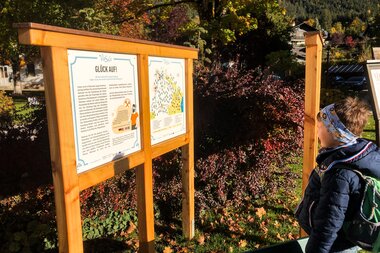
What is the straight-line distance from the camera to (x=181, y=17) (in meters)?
28.2

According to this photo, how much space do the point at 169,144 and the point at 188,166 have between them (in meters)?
0.62

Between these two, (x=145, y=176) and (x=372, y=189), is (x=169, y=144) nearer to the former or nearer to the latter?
(x=145, y=176)

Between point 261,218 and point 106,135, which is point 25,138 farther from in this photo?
point 261,218

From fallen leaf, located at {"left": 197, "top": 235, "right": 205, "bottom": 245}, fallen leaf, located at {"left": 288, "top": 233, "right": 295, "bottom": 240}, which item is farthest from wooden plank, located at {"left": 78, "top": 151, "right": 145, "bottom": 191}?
fallen leaf, located at {"left": 288, "top": 233, "right": 295, "bottom": 240}

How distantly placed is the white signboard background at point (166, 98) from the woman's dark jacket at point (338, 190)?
5.00 ft

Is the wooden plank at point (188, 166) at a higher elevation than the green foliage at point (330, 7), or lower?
lower

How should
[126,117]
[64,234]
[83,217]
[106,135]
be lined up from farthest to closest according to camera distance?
1. [83,217]
2. [126,117]
3. [106,135]
4. [64,234]

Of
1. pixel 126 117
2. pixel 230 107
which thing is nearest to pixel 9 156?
pixel 126 117

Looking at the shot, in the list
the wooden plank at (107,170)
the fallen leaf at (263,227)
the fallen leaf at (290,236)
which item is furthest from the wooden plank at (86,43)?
the fallen leaf at (290,236)

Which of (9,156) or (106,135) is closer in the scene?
(106,135)

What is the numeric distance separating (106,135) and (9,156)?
1830 millimetres

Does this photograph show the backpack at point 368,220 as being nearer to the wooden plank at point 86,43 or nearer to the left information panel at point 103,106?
the left information panel at point 103,106

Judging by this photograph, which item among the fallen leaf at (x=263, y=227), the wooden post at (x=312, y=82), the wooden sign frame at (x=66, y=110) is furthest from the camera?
the fallen leaf at (x=263, y=227)

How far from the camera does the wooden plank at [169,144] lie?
10.6 feet
